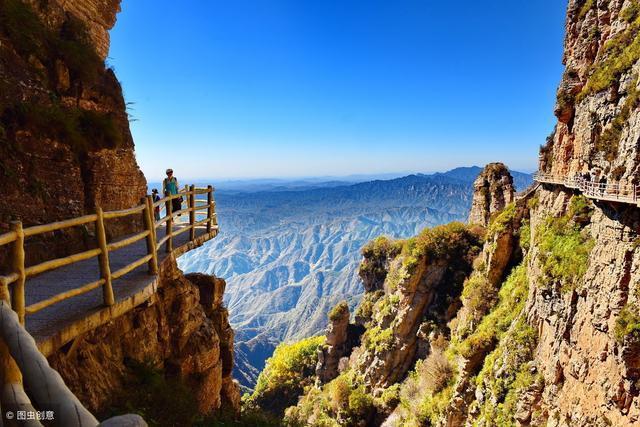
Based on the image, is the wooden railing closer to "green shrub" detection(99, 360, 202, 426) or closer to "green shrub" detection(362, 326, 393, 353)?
"green shrub" detection(99, 360, 202, 426)

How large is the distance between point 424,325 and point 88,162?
31234 millimetres

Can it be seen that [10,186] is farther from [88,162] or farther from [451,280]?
[451,280]

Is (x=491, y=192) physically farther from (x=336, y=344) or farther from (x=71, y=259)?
(x=71, y=259)

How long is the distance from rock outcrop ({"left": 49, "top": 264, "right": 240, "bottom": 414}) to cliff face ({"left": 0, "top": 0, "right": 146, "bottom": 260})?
1.98m

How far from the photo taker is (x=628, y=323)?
13930 millimetres

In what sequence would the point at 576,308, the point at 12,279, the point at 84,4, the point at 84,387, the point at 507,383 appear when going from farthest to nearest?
the point at 507,383
the point at 576,308
the point at 84,4
the point at 84,387
the point at 12,279

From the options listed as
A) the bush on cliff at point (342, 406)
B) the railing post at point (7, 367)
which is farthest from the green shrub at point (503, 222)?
the railing post at point (7, 367)

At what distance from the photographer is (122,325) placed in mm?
7492

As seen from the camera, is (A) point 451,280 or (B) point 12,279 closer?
(B) point 12,279

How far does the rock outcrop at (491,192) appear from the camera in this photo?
3850 centimetres

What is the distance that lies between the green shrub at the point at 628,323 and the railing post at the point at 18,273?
1800 cm

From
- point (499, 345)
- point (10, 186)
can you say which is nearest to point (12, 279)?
point (10, 186)

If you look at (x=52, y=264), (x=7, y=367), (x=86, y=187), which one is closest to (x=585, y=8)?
(x=86, y=187)

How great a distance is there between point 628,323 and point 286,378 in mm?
44501
